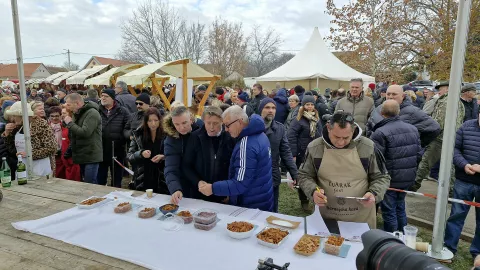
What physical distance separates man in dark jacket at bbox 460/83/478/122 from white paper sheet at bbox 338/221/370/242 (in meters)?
4.02

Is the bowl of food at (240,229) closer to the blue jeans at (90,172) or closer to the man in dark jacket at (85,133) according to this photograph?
the man in dark jacket at (85,133)

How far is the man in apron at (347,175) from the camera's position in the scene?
7.48ft

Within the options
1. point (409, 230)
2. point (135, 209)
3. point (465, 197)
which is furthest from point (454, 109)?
point (135, 209)

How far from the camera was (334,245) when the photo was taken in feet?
5.80

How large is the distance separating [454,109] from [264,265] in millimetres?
2000

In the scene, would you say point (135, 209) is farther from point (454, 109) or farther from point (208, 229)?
point (454, 109)

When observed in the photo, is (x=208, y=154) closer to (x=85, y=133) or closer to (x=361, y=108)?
(x=85, y=133)

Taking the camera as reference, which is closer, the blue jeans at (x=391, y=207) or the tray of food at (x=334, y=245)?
the tray of food at (x=334, y=245)

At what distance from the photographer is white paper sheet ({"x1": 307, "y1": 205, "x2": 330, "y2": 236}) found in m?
2.05

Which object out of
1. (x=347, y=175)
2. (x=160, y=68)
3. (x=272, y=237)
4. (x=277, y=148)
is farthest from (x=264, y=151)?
(x=160, y=68)

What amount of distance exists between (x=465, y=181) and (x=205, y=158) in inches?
106

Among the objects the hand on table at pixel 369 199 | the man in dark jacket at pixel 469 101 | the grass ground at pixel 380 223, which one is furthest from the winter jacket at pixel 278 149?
the man in dark jacket at pixel 469 101

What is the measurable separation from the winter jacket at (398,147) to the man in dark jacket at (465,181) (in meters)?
0.43

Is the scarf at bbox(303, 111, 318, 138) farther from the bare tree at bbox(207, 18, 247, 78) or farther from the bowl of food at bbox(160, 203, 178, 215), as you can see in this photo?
the bare tree at bbox(207, 18, 247, 78)
